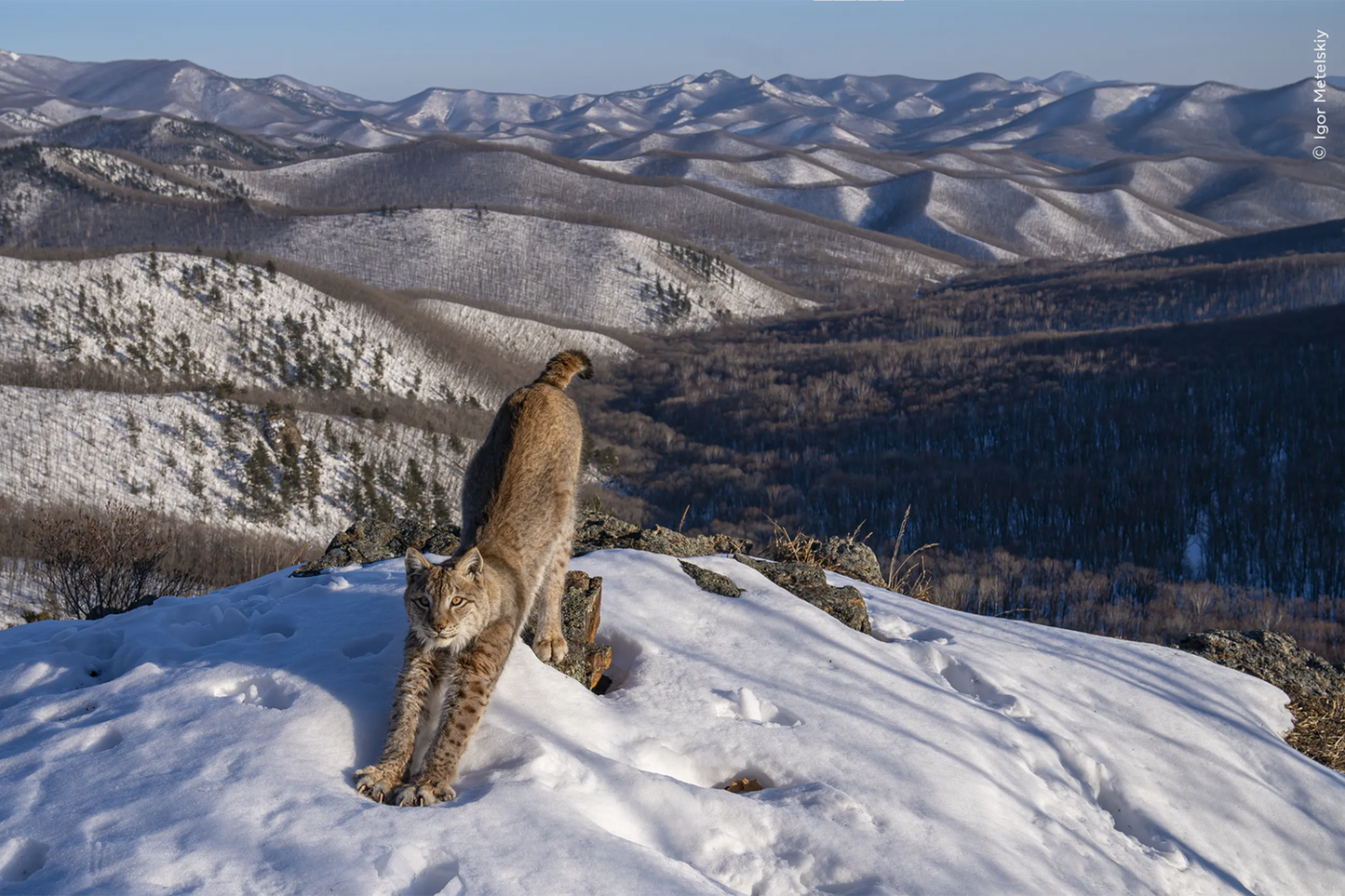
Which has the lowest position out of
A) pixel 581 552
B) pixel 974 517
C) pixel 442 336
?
pixel 974 517

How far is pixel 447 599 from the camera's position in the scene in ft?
19.1

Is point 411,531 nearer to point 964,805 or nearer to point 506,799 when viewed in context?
point 506,799

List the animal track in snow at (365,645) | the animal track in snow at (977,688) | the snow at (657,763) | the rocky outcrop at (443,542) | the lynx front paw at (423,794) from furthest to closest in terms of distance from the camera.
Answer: the rocky outcrop at (443,542) → the animal track in snow at (977,688) → the animal track in snow at (365,645) → the lynx front paw at (423,794) → the snow at (657,763)

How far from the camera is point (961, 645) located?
9.38m

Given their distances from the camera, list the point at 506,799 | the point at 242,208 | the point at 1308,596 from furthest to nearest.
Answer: the point at 242,208 < the point at 1308,596 < the point at 506,799

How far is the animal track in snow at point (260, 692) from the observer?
20.2 feet

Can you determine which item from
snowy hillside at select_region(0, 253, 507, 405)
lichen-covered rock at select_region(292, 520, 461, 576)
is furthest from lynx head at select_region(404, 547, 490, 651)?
snowy hillside at select_region(0, 253, 507, 405)

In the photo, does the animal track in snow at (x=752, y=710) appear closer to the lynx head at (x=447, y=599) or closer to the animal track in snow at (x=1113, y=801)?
the lynx head at (x=447, y=599)

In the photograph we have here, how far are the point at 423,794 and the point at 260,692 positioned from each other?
171 cm

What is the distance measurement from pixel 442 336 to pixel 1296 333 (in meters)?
73.5

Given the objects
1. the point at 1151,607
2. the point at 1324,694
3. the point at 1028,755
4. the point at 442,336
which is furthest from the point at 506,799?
the point at 442,336

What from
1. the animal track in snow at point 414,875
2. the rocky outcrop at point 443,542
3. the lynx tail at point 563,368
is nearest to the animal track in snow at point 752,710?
the animal track in snow at point 414,875

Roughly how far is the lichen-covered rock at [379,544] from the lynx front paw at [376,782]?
13.9 feet

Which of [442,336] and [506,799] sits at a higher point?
[506,799]
